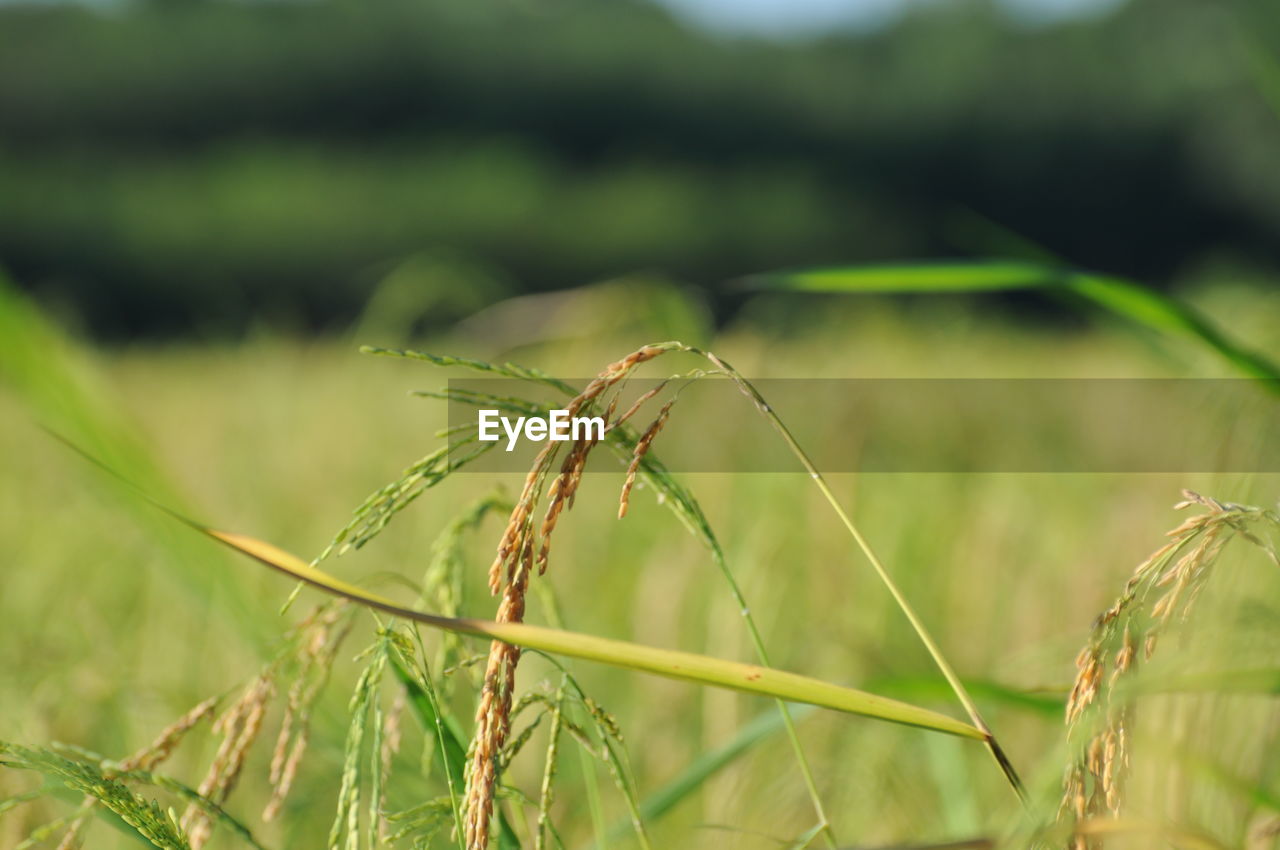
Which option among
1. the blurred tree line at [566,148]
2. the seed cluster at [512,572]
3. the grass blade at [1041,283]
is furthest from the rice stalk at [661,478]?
the blurred tree line at [566,148]

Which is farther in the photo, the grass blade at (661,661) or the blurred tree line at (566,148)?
the blurred tree line at (566,148)

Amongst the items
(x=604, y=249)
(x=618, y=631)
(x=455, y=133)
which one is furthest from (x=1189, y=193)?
(x=618, y=631)

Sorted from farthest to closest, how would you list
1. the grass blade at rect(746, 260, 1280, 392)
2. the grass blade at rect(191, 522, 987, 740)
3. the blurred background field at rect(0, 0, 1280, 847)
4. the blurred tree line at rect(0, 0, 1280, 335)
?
the blurred tree line at rect(0, 0, 1280, 335) → the blurred background field at rect(0, 0, 1280, 847) → the grass blade at rect(746, 260, 1280, 392) → the grass blade at rect(191, 522, 987, 740)

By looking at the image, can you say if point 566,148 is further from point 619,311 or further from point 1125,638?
point 1125,638

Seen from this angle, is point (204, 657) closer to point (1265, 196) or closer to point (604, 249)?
point (604, 249)

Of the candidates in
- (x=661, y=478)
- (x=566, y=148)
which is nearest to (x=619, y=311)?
(x=661, y=478)

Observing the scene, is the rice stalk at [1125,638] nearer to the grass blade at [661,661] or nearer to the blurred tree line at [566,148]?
the grass blade at [661,661]

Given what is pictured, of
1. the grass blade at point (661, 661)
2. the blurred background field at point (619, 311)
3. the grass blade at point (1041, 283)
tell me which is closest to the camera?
the grass blade at point (661, 661)

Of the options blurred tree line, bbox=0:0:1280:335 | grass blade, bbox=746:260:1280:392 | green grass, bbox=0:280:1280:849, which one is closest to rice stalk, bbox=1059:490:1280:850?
green grass, bbox=0:280:1280:849

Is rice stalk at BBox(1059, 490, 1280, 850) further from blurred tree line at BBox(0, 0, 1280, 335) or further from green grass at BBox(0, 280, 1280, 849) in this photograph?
blurred tree line at BBox(0, 0, 1280, 335)
